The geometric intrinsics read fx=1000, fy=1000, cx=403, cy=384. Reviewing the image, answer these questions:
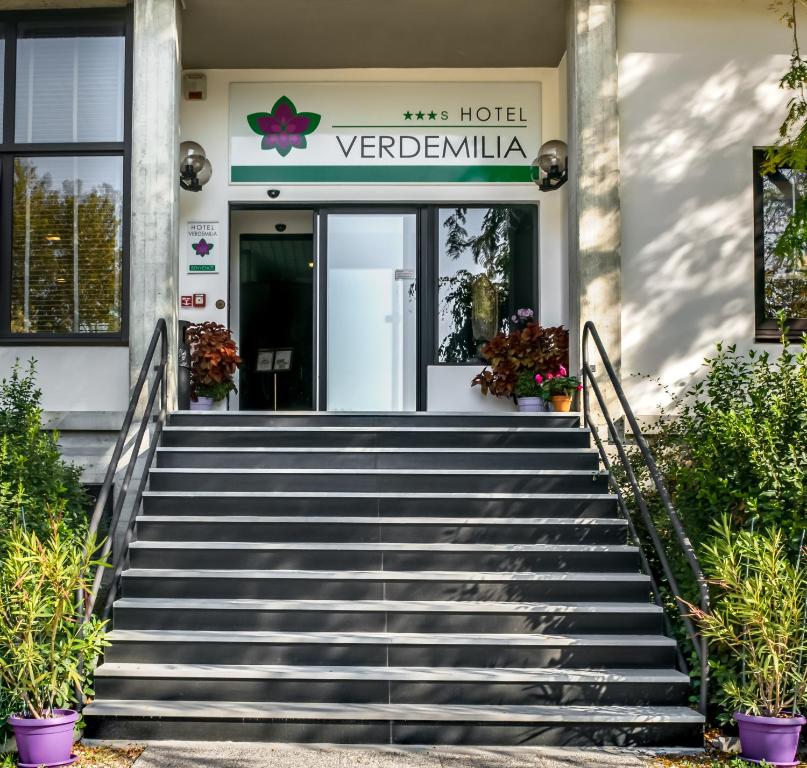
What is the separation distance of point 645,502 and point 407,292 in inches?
164

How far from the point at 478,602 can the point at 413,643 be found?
61 cm

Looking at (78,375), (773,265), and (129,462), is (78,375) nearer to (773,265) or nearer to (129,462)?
(129,462)

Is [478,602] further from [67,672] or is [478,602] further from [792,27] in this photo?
[792,27]

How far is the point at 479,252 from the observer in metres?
10.0

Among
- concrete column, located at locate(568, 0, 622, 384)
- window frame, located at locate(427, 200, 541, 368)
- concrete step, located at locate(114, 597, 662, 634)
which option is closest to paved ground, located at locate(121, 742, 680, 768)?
concrete step, located at locate(114, 597, 662, 634)

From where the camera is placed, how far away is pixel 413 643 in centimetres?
570

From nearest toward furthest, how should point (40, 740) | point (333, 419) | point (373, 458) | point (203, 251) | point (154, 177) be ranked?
1. point (40, 740)
2. point (373, 458)
3. point (333, 419)
4. point (154, 177)
5. point (203, 251)

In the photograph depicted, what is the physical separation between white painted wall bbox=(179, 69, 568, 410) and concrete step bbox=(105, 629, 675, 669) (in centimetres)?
445

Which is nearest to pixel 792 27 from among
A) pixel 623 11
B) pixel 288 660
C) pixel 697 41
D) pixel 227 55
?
pixel 697 41

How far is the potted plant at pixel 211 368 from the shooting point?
8945mm

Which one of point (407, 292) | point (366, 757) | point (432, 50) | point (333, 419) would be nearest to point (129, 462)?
point (333, 419)

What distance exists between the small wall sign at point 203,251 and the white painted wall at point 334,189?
2.7 inches

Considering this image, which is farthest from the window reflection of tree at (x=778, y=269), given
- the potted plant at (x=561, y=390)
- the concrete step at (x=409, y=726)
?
the concrete step at (x=409, y=726)

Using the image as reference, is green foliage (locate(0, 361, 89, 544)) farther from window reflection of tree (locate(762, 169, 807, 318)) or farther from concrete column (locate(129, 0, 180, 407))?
window reflection of tree (locate(762, 169, 807, 318))
